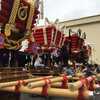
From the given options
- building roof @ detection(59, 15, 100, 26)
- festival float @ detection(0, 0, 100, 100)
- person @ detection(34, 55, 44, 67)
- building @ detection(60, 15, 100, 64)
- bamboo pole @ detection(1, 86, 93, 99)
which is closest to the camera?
bamboo pole @ detection(1, 86, 93, 99)

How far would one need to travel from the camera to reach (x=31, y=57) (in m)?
2.51

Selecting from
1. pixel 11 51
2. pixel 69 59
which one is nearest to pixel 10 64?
pixel 11 51

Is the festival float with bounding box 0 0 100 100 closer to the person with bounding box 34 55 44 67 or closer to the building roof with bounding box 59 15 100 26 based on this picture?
the person with bounding box 34 55 44 67

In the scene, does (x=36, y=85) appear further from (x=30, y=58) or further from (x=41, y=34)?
(x=41, y=34)

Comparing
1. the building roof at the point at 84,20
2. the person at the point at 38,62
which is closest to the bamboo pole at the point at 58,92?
the person at the point at 38,62

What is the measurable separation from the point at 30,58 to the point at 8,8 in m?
0.70

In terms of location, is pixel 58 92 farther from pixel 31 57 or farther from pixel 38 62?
pixel 38 62

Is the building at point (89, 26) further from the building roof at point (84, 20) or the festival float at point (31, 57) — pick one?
the festival float at point (31, 57)

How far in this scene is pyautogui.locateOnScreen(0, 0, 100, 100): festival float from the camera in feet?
3.81

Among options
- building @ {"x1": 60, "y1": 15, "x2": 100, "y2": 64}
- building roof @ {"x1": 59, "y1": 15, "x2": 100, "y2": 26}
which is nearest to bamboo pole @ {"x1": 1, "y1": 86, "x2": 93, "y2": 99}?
building @ {"x1": 60, "y1": 15, "x2": 100, "y2": 64}

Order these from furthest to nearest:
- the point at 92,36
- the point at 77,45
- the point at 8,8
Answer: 1. the point at 92,36
2. the point at 77,45
3. the point at 8,8

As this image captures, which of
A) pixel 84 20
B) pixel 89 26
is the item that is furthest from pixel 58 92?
pixel 84 20

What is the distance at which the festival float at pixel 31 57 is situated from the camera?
1.16 m

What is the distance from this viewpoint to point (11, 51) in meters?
1.99
